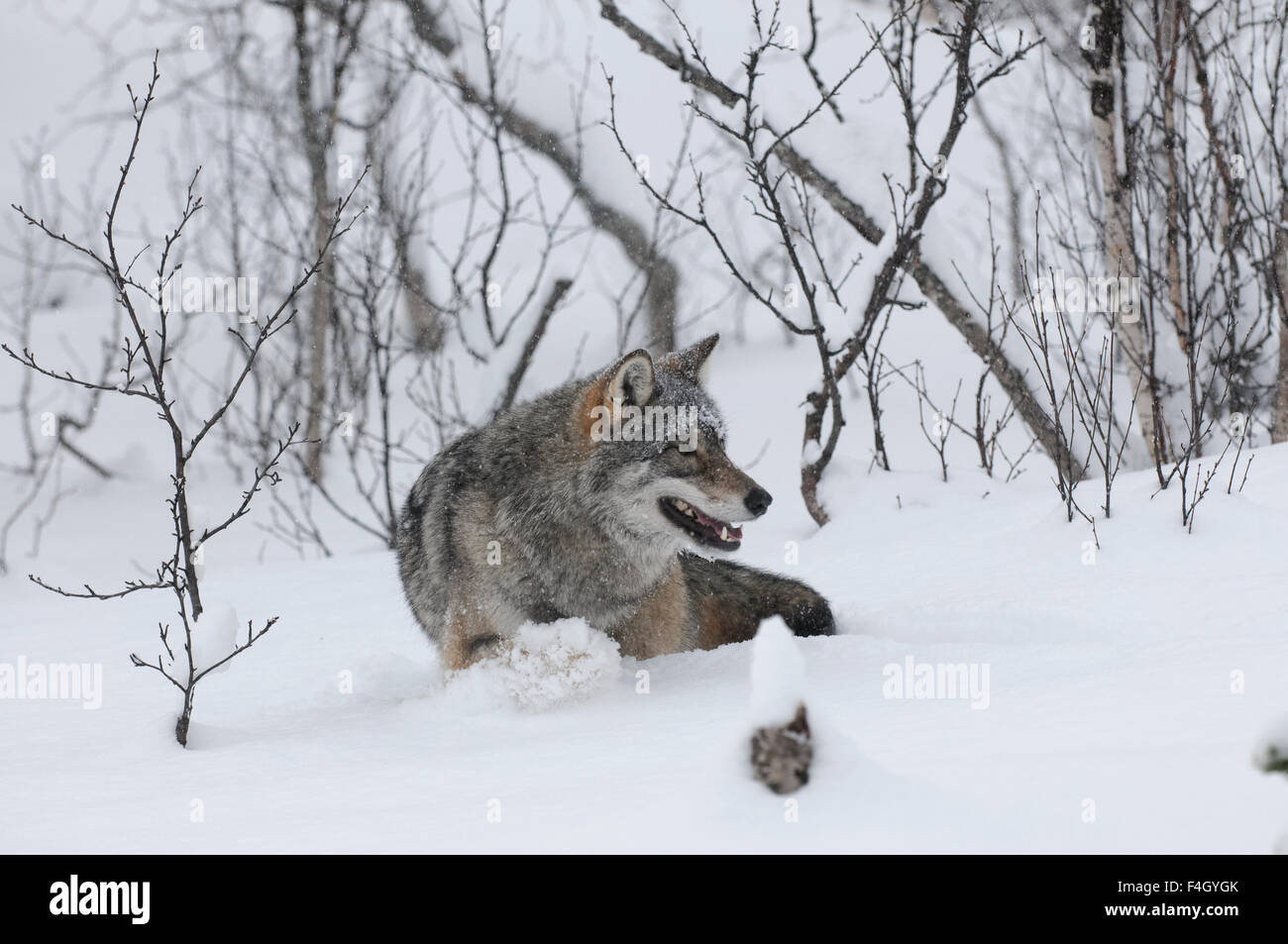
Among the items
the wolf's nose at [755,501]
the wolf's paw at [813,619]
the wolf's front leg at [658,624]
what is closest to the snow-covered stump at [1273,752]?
the wolf's nose at [755,501]

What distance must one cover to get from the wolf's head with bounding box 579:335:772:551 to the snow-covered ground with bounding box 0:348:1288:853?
20.8 inches

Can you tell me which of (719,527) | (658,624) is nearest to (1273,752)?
(719,527)

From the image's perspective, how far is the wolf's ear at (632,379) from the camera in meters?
4.02

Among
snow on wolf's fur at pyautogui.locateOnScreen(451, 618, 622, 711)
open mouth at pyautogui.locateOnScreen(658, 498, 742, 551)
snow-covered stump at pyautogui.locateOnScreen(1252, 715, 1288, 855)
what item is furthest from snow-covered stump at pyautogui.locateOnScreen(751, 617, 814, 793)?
open mouth at pyautogui.locateOnScreen(658, 498, 742, 551)

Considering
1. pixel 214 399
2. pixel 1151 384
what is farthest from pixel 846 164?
pixel 214 399

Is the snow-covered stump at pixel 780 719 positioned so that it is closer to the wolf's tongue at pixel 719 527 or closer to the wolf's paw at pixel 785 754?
the wolf's paw at pixel 785 754

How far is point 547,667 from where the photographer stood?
3.93m

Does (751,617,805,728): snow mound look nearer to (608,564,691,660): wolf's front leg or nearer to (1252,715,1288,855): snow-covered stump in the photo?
(1252,715,1288,855): snow-covered stump

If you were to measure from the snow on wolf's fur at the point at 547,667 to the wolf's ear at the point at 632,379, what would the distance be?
0.82 metres

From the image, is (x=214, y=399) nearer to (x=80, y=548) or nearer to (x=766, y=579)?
(x=80, y=548)

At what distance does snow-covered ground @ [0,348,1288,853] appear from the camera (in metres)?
2.14

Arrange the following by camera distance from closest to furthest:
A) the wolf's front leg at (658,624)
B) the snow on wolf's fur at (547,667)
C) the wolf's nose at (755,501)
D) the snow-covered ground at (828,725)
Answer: the snow-covered ground at (828,725)
the snow on wolf's fur at (547,667)
the wolf's nose at (755,501)
the wolf's front leg at (658,624)

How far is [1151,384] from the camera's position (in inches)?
244
